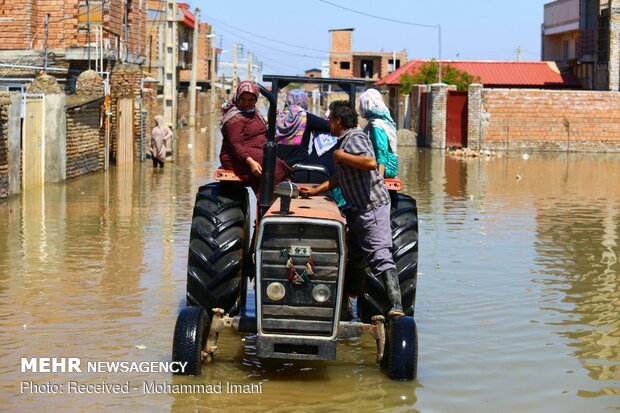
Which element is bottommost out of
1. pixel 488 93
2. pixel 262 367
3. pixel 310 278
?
pixel 262 367

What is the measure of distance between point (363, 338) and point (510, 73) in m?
53.6

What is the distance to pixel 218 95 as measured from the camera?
303 ft

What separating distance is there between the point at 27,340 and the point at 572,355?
4338mm

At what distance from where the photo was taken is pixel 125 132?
2750 cm

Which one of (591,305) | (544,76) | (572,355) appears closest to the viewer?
(572,355)

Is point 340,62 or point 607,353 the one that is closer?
point 607,353

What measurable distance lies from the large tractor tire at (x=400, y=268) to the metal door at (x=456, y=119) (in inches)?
1305

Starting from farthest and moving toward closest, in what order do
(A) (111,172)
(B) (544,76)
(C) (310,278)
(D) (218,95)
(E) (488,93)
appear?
1. (D) (218,95)
2. (B) (544,76)
3. (E) (488,93)
4. (A) (111,172)
5. (C) (310,278)

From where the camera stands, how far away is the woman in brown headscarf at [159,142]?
1054 inches

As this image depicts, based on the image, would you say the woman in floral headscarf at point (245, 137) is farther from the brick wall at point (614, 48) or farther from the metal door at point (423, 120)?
the brick wall at point (614, 48)

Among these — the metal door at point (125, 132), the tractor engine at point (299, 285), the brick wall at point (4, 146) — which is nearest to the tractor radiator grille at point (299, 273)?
the tractor engine at point (299, 285)

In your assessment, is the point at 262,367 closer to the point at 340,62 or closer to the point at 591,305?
the point at 591,305

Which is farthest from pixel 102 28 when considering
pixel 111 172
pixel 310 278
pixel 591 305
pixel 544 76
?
pixel 544 76

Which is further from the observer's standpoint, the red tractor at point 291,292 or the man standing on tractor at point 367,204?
the man standing on tractor at point 367,204
